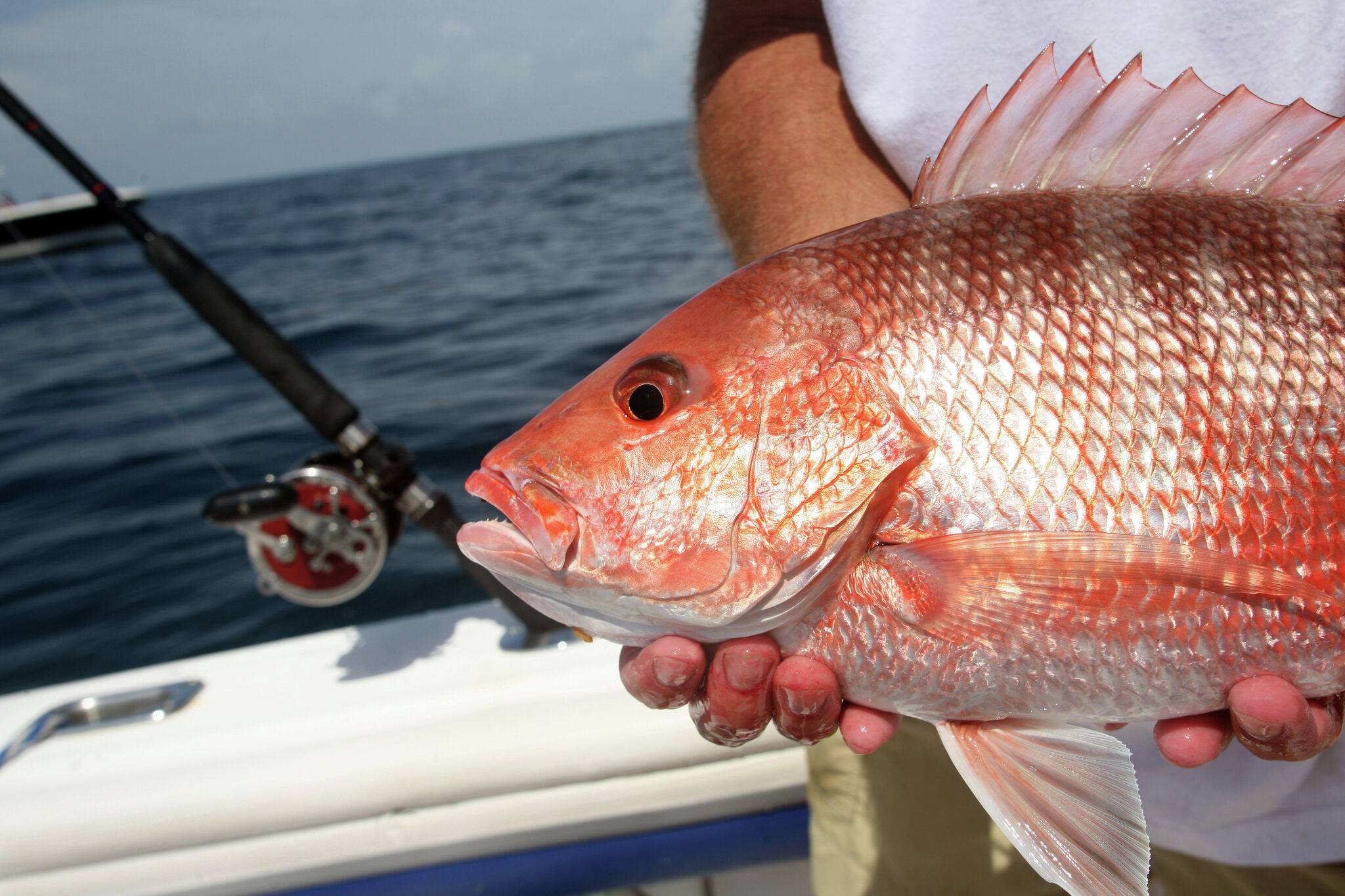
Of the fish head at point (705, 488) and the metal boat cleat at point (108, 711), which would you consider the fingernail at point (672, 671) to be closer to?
the fish head at point (705, 488)

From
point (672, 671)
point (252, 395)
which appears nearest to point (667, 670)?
point (672, 671)

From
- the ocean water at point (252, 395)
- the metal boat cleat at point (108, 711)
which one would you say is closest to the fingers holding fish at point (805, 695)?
the ocean water at point (252, 395)

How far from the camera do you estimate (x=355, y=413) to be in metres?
2.60

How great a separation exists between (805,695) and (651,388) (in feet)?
1.46

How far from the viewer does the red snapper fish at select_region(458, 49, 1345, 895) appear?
102 centimetres

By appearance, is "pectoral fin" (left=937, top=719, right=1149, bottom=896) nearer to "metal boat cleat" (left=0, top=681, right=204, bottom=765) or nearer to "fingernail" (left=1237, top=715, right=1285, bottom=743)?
"fingernail" (left=1237, top=715, right=1285, bottom=743)

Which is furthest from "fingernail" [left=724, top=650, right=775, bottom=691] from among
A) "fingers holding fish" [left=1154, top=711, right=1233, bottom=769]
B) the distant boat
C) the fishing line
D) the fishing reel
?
the distant boat

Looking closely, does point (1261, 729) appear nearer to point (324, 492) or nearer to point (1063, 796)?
point (1063, 796)

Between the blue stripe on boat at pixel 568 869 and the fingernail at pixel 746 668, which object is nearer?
the fingernail at pixel 746 668

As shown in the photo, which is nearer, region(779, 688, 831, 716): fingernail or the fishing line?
region(779, 688, 831, 716): fingernail

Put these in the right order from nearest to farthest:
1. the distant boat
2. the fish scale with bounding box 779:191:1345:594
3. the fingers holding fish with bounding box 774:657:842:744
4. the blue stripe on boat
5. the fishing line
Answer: the fish scale with bounding box 779:191:1345:594
the fingers holding fish with bounding box 774:657:842:744
the blue stripe on boat
the fishing line
the distant boat

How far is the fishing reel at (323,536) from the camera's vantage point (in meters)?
2.47

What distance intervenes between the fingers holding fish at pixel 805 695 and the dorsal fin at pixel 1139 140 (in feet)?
2.36

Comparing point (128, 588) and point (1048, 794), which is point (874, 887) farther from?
point (128, 588)
